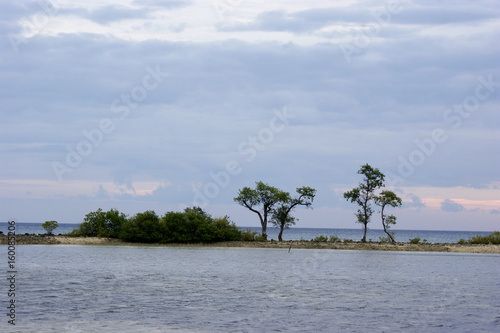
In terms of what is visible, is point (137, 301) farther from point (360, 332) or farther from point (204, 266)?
point (204, 266)

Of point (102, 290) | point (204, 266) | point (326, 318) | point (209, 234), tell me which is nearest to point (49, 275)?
point (102, 290)

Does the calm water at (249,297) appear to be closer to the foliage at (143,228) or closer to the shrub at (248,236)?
the foliage at (143,228)

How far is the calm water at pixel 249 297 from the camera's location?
2447cm

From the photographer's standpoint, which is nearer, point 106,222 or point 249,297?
point 249,297

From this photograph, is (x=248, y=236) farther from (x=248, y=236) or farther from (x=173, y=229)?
(x=173, y=229)

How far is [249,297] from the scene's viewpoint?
3297cm

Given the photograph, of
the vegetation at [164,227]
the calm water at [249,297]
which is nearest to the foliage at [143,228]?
the vegetation at [164,227]

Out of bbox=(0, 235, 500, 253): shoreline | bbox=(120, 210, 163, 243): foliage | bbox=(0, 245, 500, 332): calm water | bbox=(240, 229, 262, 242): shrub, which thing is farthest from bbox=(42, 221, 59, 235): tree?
bbox=(0, 245, 500, 332): calm water

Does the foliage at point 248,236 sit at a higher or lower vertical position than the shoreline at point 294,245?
higher

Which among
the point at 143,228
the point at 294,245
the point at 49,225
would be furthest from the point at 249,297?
the point at 49,225

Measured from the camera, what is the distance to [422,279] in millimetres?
45281

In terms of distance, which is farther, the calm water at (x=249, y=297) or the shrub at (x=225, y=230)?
the shrub at (x=225, y=230)

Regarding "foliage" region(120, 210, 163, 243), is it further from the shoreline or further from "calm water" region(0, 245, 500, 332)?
"calm water" region(0, 245, 500, 332)

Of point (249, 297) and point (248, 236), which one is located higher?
point (248, 236)
